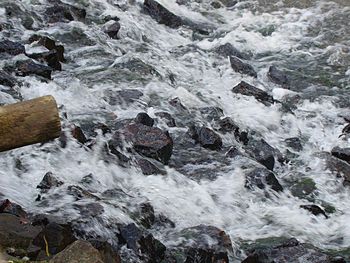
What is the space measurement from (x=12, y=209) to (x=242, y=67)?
6.20 m

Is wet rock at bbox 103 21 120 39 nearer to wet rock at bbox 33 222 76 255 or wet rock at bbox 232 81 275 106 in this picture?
wet rock at bbox 232 81 275 106

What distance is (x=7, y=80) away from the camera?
813 cm

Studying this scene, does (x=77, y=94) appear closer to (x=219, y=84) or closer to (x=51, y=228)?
(x=219, y=84)

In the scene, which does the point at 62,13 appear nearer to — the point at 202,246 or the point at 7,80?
the point at 7,80

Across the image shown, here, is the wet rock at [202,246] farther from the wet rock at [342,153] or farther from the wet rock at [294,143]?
the wet rock at [342,153]

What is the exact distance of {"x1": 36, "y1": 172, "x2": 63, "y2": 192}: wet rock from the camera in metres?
5.97

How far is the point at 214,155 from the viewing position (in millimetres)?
7867

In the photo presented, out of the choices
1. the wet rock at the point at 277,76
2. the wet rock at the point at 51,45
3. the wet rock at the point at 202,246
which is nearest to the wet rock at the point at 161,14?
the wet rock at the point at 277,76

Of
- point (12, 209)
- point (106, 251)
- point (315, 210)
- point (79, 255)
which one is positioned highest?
point (79, 255)

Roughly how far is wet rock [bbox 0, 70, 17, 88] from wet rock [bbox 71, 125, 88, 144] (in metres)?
1.43

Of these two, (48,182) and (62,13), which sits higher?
(48,182)

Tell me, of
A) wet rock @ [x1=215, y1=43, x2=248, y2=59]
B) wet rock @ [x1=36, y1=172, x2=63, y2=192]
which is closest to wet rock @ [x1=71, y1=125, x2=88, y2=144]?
wet rock @ [x1=36, y1=172, x2=63, y2=192]

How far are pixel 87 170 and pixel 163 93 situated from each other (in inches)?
110

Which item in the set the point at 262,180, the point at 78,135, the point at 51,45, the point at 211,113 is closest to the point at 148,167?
A: the point at 78,135
